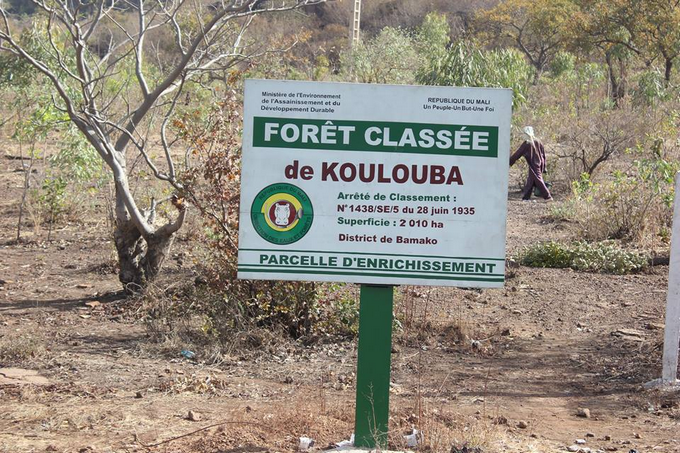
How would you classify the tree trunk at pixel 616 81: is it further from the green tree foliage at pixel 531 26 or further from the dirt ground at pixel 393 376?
the dirt ground at pixel 393 376

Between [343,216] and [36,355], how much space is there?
3.07 meters

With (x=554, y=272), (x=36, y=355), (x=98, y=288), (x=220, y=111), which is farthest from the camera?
(x=554, y=272)

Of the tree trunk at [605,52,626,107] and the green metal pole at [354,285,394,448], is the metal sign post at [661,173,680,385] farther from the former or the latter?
the tree trunk at [605,52,626,107]

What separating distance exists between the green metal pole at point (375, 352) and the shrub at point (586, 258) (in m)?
5.49

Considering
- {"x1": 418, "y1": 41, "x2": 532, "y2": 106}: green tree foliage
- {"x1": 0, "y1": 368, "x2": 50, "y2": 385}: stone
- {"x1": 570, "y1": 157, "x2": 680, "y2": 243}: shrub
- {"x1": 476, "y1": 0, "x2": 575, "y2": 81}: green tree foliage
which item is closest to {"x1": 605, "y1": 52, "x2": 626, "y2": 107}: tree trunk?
{"x1": 476, "y1": 0, "x2": 575, "y2": 81}: green tree foliage

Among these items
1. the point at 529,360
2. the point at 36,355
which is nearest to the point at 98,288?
the point at 36,355

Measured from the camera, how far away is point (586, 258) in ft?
30.6

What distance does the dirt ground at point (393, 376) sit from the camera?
478cm

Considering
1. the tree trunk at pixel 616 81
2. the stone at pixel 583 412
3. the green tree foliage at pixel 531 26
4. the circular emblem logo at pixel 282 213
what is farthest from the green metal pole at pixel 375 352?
the green tree foliage at pixel 531 26

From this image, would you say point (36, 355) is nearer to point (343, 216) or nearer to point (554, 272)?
point (343, 216)

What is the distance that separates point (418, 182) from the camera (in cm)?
410

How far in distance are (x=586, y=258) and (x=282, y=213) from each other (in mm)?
5890

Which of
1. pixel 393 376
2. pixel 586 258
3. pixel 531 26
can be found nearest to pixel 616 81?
pixel 531 26

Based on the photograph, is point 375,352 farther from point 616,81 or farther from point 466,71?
point 616,81
